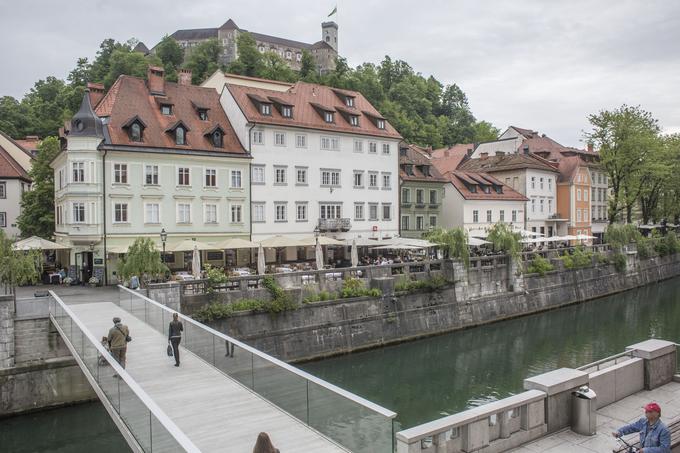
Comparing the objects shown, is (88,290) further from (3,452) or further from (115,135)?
(3,452)

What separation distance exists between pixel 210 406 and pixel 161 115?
98.7 feet

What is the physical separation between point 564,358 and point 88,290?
25.6m

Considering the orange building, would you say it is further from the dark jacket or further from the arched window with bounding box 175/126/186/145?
the dark jacket

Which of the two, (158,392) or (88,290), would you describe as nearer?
(158,392)

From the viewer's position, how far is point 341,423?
1038 cm

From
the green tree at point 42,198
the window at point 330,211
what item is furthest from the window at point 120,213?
the window at point 330,211

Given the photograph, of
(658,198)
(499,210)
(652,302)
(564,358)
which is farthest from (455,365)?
(658,198)

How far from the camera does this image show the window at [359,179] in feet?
154

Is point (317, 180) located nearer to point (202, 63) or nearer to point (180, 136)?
point (180, 136)

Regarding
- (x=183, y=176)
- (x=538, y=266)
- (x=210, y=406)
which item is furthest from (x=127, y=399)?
(x=538, y=266)

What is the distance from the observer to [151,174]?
119ft

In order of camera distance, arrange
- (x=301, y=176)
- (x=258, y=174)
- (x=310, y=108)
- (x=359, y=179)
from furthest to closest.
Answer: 1. (x=359, y=179)
2. (x=310, y=108)
3. (x=301, y=176)
4. (x=258, y=174)

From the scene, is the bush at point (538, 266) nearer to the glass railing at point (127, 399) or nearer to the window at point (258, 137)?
the window at point (258, 137)

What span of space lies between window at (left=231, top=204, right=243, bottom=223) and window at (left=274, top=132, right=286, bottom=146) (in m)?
5.69
